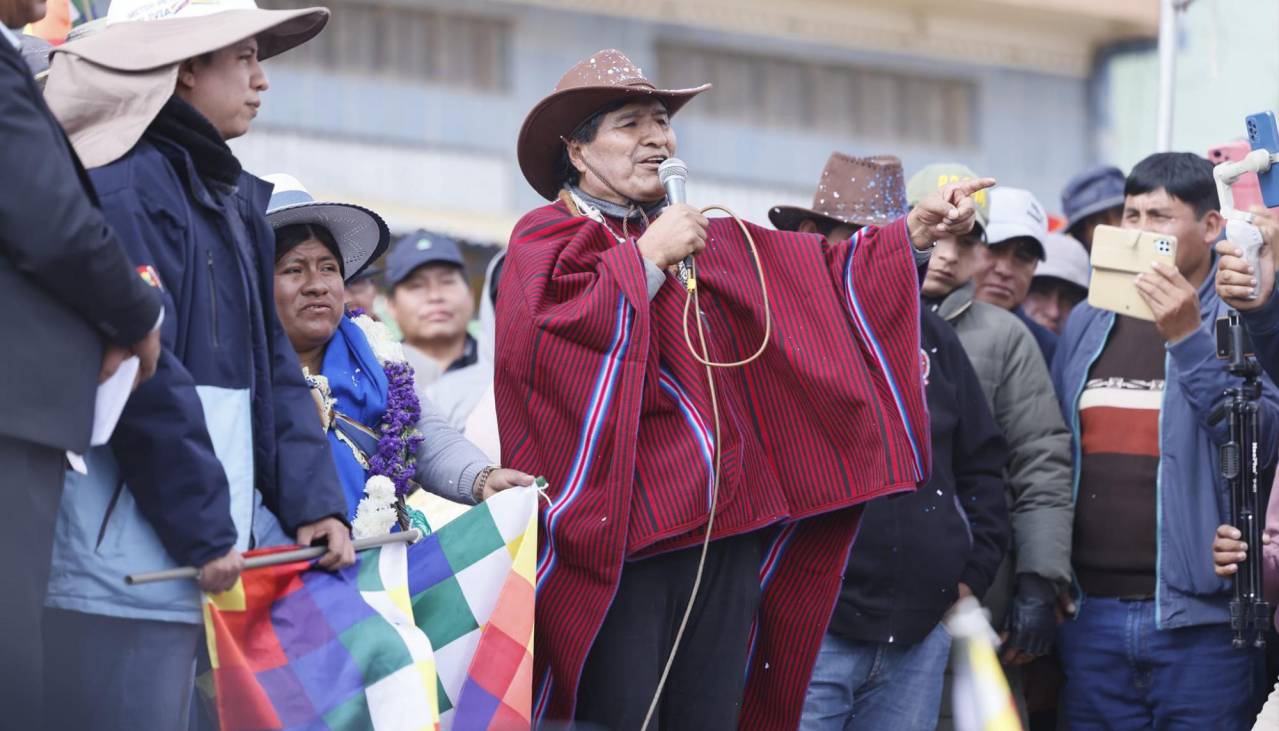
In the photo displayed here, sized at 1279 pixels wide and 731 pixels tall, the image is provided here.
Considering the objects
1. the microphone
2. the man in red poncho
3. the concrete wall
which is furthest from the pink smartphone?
the microphone

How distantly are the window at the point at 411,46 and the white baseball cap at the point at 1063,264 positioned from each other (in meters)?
10.3

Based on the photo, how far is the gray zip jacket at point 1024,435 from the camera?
541 cm

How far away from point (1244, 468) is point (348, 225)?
8.31 ft

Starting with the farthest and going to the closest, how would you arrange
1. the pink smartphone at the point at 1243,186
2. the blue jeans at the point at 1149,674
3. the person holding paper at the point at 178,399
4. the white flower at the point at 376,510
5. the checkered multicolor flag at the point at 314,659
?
the pink smartphone at the point at 1243,186, the blue jeans at the point at 1149,674, the white flower at the point at 376,510, the checkered multicolor flag at the point at 314,659, the person holding paper at the point at 178,399

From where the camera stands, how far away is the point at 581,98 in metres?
4.47

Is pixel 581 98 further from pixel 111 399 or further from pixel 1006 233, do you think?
pixel 1006 233

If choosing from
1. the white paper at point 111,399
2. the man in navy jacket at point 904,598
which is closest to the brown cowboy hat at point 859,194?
the man in navy jacket at point 904,598

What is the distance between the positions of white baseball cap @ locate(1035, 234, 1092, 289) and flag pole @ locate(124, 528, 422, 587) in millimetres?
3327

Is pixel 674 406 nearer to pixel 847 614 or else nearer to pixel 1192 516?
pixel 847 614

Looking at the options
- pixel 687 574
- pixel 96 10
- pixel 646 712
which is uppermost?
pixel 96 10

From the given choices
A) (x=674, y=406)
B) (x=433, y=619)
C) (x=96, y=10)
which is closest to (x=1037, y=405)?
(x=674, y=406)

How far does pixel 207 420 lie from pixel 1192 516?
2960 millimetres

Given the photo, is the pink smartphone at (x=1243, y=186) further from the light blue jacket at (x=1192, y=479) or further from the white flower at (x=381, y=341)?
the white flower at (x=381, y=341)

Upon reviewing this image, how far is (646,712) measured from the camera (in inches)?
163
